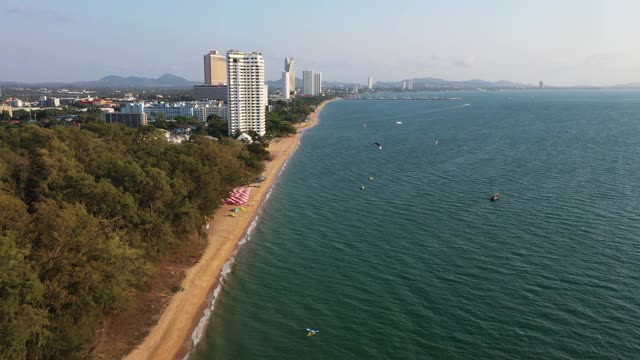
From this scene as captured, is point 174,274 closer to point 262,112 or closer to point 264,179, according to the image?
point 264,179

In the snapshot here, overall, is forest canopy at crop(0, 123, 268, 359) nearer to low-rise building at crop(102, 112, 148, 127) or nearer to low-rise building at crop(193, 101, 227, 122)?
low-rise building at crop(102, 112, 148, 127)

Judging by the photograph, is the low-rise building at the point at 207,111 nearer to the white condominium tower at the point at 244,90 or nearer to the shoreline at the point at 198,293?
the white condominium tower at the point at 244,90

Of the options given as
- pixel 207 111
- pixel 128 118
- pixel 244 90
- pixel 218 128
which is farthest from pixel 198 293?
pixel 207 111

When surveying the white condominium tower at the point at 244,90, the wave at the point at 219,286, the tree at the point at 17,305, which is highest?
the white condominium tower at the point at 244,90

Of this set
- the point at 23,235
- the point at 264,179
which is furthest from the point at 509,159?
the point at 23,235

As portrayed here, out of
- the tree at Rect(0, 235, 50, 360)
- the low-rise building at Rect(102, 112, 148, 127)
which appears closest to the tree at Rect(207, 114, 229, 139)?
the low-rise building at Rect(102, 112, 148, 127)

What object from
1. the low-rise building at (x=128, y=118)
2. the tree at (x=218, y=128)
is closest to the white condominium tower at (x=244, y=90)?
the tree at (x=218, y=128)
